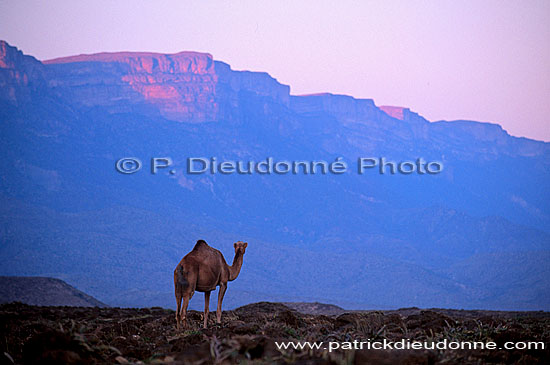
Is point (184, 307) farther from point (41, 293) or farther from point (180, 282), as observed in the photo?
point (41, 293)

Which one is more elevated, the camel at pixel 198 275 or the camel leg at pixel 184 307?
the camel at pixel 198 275

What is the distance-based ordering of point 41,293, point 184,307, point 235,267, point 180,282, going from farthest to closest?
point 41,293
point 235,267
point 180,282
point 184,307

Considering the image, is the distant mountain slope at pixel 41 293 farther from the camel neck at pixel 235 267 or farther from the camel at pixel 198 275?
the camel at pixel 198 275

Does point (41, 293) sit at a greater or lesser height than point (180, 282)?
lesser

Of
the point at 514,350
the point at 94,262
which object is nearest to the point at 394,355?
the point at 514,350

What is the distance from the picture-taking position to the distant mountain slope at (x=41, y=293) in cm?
6519

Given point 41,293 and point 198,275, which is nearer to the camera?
Answer: point 198,275

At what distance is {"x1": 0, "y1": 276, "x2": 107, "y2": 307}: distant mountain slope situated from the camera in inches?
2566

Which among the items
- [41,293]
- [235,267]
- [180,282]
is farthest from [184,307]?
[41,293]

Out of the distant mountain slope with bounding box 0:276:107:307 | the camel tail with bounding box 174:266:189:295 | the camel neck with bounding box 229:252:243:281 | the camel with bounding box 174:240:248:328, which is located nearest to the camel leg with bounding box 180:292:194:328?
the camel with bounding box 174:240:248:328

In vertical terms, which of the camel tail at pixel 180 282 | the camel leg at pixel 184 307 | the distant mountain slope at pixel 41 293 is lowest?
the distant mountain slope at pixel 41 293

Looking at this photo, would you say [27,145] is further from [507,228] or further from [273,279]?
[507,228]

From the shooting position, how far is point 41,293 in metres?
67.2

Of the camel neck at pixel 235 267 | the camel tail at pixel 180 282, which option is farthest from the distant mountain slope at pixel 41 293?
the camel tail at pixel 180 282
